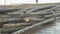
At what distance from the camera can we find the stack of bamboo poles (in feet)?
3.96

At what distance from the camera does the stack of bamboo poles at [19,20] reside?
3.96 feet

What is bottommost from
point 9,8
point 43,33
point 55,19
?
point 43,33

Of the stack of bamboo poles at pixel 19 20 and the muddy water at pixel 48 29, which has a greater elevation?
the stack of bamboo poles at pixel 19 20

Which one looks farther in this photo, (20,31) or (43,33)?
(43,33)

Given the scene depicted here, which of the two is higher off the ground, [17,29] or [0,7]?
[0,7]

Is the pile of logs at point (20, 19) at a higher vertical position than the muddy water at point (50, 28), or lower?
higher

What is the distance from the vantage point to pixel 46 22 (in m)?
1.27

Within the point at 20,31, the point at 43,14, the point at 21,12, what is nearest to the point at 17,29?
the point at 20,31

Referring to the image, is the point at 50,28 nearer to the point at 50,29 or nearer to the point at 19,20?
the point at 50,29

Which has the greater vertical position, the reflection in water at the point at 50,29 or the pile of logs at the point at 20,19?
the pile of logs at the point at 20,19

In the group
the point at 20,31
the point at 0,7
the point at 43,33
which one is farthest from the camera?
the point at 0,7

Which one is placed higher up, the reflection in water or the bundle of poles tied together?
the bundle of poles tied together

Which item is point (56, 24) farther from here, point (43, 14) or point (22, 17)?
point (22, 17)

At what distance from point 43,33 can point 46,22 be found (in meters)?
0.10
